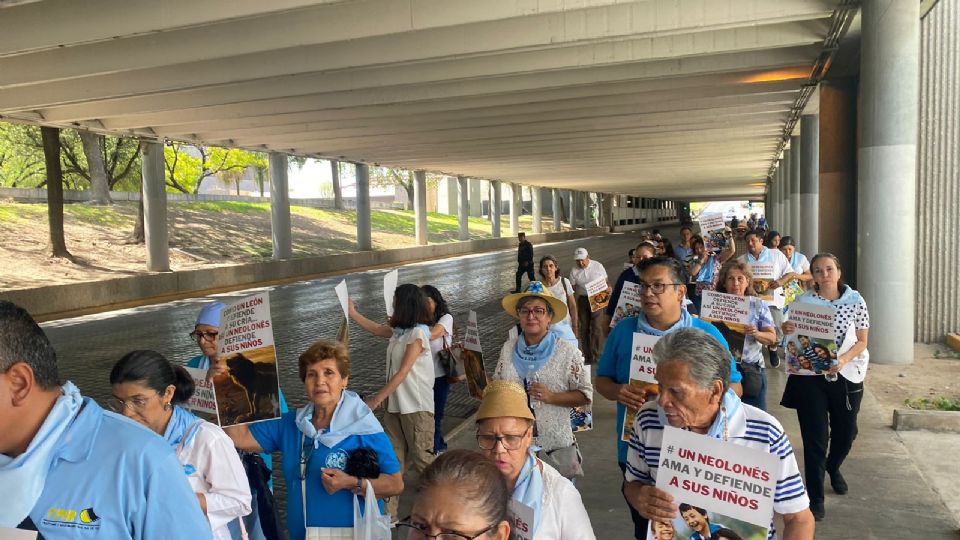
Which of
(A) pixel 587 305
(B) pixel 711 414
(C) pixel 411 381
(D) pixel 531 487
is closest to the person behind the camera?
(D) pixel 531 487

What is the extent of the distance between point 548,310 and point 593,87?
14.2 meters

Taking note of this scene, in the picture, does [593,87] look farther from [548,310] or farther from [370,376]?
[548,310]

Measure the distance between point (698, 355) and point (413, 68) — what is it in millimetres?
14394

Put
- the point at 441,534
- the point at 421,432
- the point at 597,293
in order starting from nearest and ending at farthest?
the point at 441,534
the point at 421,432
the point at 597,293

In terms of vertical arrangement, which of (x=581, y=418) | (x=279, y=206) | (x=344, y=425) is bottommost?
(x=581, y=418)

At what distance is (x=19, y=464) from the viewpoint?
171 cm

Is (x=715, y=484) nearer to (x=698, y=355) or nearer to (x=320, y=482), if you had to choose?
(x=698, y=355)

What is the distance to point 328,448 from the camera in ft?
11.5

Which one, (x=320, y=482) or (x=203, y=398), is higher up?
(x=203, y=398)

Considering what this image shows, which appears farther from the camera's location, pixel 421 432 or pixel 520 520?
pixel 421 432

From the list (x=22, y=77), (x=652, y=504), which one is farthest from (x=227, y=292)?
(x=652, y=504)

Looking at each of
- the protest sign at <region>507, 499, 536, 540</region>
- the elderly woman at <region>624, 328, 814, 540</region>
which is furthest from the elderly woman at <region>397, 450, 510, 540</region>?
the elderly woman at <region>624, 328, 814, 540</region>

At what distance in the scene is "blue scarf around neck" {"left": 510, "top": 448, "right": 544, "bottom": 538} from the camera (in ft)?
8.70

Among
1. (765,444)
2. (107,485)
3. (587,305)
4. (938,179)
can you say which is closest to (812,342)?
(765,444)
